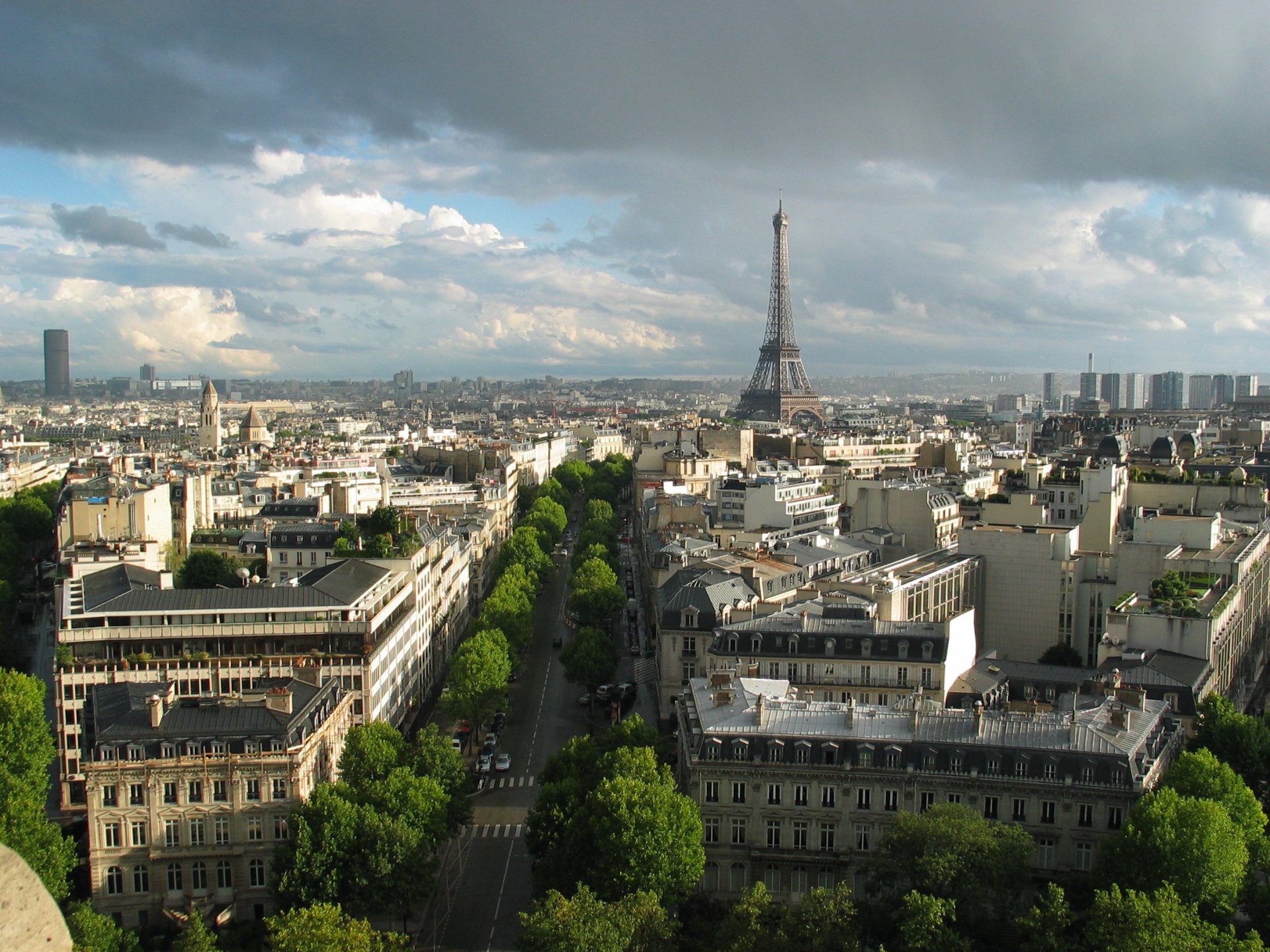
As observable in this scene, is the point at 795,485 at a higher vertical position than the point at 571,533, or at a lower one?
higher

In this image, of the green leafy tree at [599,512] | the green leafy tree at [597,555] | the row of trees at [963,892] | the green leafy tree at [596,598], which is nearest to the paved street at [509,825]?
the green leafy tree at [596,598]

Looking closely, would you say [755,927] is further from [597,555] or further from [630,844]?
[597,555]

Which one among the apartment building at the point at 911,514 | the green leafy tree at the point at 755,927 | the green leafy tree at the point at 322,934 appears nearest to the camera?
the green leafy tree at the point at 755,927

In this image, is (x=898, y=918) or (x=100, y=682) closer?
(x=898, y=918)

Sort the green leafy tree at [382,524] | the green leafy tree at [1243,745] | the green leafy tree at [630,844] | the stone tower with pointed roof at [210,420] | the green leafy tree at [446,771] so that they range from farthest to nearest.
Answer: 1. the stone tower with pointed roof at [210,420]
2. the green leafy tree at [382,524]
3. the green leafy tree at [446,771]
4. the green leafy tree at [1243,745]
5. the green leafy tree at [630,844]

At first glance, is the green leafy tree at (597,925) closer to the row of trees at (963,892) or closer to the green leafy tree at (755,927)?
the row of trees at (963,892)

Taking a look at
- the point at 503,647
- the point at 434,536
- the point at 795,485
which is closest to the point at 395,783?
the point at 503,647

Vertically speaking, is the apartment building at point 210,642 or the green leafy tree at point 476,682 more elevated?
the apartment building at point 210,642

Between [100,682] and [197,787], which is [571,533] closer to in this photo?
[100,682]
